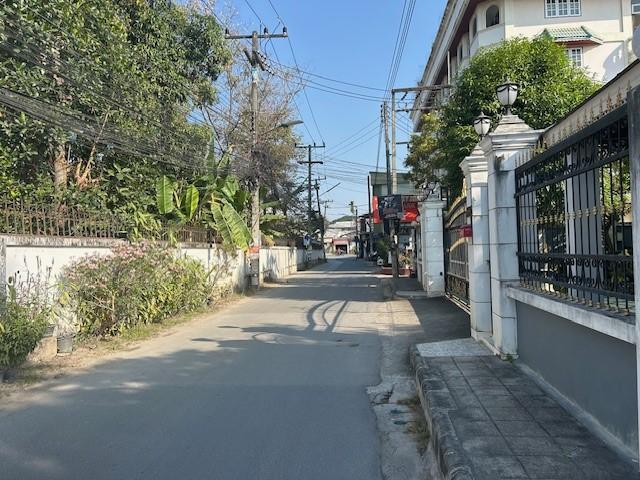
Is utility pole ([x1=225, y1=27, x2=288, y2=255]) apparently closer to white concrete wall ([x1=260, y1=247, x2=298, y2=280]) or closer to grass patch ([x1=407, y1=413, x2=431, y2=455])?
white concrete wall ([x1=260, y1=247, x2=298, y2=280])

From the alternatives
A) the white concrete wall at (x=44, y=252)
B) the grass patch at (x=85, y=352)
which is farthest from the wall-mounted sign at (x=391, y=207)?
the grass patch at (x=85, y=352)

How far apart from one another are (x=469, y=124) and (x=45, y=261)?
10.0 metres

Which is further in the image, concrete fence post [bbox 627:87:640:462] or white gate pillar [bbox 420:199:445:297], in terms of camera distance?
white gate pillar [bbox 420:199:445:297]

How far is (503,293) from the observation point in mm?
6949

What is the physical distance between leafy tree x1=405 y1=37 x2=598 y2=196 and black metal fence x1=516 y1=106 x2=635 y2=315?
23.8ft

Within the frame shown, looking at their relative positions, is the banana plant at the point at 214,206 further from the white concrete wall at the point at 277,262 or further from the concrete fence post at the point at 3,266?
the concrete fence post at the point at 3,266

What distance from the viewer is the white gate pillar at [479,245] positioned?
8.09 meters

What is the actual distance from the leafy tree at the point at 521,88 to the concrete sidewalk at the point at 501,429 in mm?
7951

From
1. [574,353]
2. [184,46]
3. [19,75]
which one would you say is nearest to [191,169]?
[184,46]

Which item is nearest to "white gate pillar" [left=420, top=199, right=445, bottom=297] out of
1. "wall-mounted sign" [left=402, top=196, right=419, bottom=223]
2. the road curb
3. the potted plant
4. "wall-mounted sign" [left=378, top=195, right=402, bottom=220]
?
"wall-mounted sign" [left=402, top=196, right=419, bottom=223]

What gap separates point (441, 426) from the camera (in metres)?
4.41

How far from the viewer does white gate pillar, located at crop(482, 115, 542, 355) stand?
671cm

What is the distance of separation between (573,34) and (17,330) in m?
23.7

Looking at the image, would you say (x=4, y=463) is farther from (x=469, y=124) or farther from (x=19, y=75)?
(x=469, y=124)
